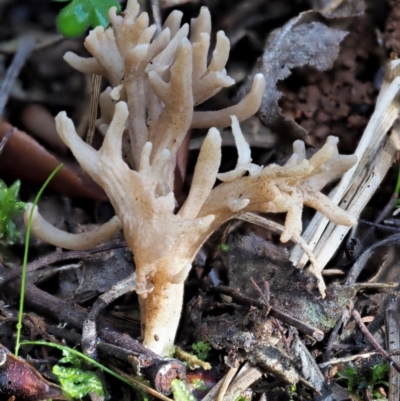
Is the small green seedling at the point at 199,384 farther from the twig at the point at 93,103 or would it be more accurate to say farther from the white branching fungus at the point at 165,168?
the twig at the point at 93,103

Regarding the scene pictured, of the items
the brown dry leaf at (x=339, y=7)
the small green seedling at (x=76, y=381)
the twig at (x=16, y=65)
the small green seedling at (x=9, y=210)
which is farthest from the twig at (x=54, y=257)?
the brown dry leaf at (x=339, y=7)

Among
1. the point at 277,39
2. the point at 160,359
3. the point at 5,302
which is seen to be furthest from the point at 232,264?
the point at 277,39

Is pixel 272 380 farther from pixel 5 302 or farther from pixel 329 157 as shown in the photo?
pixel 5 302

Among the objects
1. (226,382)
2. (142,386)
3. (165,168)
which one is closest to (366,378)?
(226,382)

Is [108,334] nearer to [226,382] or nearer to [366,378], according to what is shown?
[226,382]

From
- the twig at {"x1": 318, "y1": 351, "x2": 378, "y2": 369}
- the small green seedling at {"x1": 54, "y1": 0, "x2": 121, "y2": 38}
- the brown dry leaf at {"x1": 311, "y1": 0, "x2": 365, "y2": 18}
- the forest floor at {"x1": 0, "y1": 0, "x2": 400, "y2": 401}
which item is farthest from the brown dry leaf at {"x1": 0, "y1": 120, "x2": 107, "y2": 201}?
the brown dry leaf at {"x1": 311, "y1": 0, "x2": 365, "y2": 18}

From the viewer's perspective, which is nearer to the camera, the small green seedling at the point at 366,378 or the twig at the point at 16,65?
the small green seedling at the point at 366,378

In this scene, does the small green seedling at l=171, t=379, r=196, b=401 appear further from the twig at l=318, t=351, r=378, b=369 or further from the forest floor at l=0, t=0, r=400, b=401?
the twig at l=318, t=351, r=378, b=369
